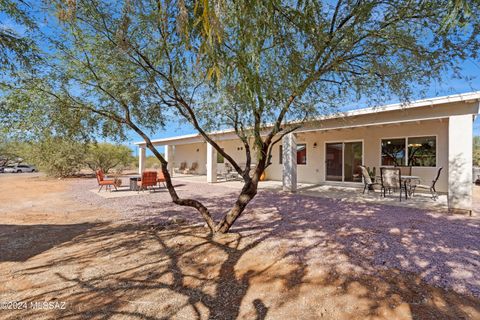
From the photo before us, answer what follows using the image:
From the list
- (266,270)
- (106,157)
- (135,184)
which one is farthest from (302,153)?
(106,157)

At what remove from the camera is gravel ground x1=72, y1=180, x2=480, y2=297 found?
3520 millimetres

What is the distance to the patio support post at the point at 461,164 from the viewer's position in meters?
6.47

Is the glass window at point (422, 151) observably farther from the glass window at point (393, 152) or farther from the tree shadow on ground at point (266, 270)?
the tree shadow on ground at point (266, 270)

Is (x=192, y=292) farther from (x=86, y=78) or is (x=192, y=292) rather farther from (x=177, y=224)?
(x=86, y=78)

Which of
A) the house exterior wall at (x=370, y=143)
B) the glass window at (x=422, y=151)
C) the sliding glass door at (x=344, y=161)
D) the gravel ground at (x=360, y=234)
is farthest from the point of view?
the sliding glass door at (x=344, y=161)

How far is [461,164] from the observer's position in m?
6.53

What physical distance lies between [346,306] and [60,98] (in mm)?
5306

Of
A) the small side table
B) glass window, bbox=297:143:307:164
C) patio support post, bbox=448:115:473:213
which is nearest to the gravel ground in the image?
patio support post, bbox=448:115:473:213

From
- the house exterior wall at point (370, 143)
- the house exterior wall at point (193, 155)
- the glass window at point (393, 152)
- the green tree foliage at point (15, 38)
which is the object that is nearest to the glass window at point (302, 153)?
the house exterior wall at point (370, 143)

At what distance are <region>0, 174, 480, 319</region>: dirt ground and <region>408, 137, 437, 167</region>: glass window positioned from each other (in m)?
8.51

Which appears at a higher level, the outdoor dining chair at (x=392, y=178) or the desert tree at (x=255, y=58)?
the desert tree at (x=255, y=58)

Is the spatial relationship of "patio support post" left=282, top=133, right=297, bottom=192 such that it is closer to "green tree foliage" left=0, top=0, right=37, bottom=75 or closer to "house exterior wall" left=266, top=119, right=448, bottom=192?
"house exterior wall" left=266, top=119, right=448, bottom=192

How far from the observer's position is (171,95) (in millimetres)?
4809

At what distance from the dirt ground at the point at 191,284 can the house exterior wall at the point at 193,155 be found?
1695cm
